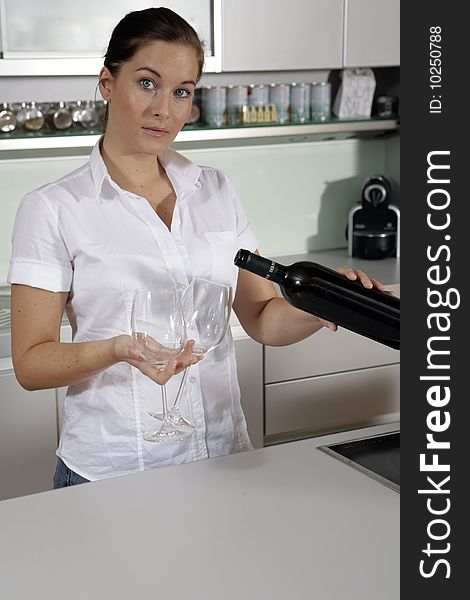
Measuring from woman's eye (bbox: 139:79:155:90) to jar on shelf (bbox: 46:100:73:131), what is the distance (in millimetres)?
1326

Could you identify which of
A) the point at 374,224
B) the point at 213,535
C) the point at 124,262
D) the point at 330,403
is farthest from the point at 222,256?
the point at 374,224

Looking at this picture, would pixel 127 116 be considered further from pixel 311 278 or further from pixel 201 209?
pixel 311 278

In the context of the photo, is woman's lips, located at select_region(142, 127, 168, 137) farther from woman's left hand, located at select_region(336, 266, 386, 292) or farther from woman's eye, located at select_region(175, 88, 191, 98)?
woman's left hand, located at select_region(336, 266, 386, 292)

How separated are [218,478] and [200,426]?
0.27 m

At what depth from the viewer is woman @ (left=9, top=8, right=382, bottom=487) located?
5.22 ft

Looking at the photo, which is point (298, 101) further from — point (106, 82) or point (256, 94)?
point (106, 82)

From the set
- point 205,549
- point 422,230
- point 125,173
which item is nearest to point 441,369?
point 422,230

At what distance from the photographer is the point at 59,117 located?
9.48ft

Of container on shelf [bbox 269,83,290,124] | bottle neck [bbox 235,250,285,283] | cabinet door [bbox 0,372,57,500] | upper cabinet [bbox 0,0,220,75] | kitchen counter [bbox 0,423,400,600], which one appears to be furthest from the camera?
container on shelf [bbox 269,83,290,124]

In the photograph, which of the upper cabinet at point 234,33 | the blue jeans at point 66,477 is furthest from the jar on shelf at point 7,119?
the blue jeans at point 66,477

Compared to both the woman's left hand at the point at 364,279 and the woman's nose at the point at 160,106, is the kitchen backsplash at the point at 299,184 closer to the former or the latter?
the woman's nose at the point at 160,106

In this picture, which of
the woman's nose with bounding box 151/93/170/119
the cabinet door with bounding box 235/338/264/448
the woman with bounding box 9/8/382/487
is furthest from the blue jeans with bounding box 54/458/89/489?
the cabinet door with bounding box 235/338/264/448

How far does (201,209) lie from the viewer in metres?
1.76

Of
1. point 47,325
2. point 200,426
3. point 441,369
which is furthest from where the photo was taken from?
point 200,426
